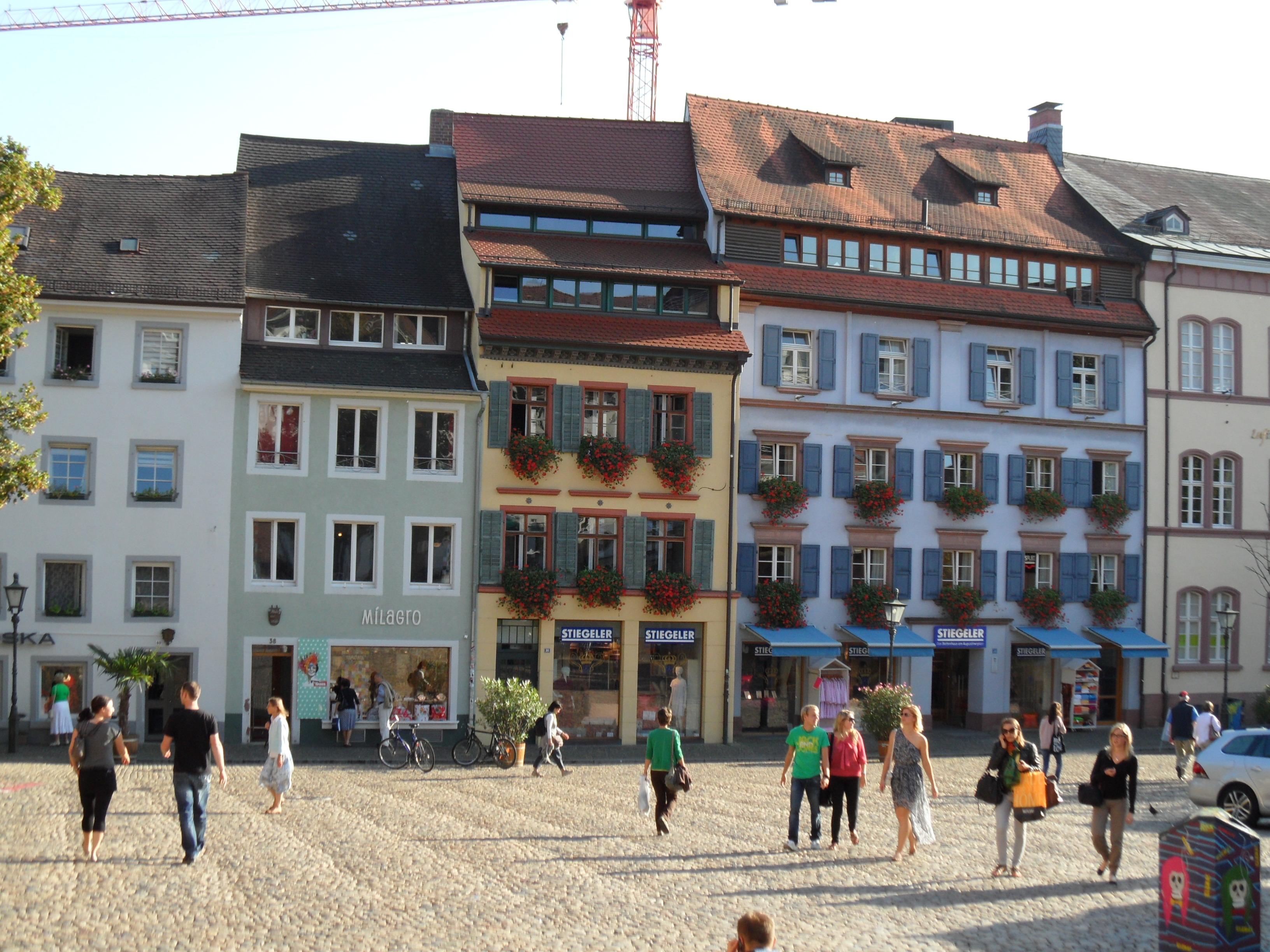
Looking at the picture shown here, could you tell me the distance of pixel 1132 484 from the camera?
1623 inches

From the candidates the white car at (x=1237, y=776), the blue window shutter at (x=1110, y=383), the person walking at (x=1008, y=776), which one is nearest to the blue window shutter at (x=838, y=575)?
the blue window shutter at (x=1110, y=383)

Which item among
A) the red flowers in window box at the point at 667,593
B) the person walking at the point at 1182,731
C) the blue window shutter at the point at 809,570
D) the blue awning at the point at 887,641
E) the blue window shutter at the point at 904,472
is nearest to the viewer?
the person walking at the point at 1182,731

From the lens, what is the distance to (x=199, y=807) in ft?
51.2

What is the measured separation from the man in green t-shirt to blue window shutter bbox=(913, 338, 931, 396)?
2233 centimetres

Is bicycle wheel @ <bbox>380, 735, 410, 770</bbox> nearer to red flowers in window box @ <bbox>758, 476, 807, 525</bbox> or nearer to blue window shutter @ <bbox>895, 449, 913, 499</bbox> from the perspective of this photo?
red flowers in window box @ <bbox>758, 476, 807, 525</bbox>

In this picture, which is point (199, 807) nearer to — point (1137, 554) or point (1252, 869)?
point (1252, 869)

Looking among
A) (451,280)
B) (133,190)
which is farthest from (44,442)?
(451,280)

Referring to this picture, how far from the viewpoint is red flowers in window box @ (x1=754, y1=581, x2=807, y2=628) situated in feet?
120

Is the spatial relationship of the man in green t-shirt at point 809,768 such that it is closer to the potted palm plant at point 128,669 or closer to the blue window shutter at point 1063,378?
the potted palm plant at point 128,669

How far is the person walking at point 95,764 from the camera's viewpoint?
594 inches

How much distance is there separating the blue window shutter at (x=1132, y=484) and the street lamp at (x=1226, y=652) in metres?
3.72

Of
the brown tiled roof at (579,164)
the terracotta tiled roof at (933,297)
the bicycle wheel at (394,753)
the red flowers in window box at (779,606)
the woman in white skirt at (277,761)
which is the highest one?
the brown tiled roof at (579,164)

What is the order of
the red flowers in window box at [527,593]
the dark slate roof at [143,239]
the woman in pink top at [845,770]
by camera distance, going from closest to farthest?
1. the woman in pink top at [845,770]
2. the dark slate roof at [143,239]
3. the red flowers in window box at [527,593]

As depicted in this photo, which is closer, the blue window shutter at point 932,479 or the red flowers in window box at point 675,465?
the red flowers in window box at point 675,465
